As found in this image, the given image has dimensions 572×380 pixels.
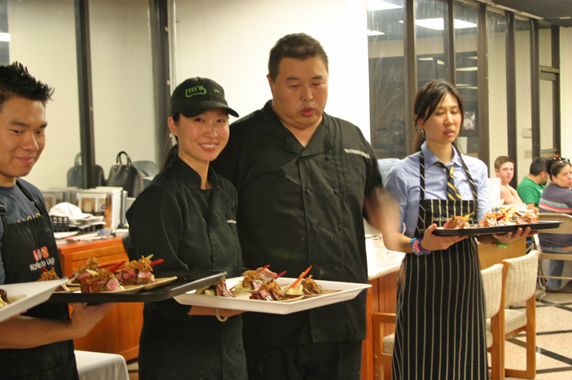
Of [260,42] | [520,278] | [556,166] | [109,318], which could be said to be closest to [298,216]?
[520,278]

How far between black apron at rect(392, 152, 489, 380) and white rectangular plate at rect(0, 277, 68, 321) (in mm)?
1488

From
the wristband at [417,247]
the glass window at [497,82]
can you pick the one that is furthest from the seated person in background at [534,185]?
the wristband at [417,247]

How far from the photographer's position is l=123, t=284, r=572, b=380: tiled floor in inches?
144

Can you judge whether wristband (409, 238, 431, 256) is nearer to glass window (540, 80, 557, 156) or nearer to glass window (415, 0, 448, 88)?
glass window (415, 0, 448, 88)

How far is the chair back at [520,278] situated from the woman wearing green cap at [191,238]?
2.10m

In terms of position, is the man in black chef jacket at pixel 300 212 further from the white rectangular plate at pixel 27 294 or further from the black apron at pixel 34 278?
the white rectangular plate at pixel 27 294

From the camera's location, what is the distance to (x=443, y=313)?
2.25 m

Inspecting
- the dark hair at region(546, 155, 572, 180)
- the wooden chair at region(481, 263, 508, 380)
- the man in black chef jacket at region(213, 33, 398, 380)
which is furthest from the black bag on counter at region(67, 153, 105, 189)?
the dark hair at region(546, 155, 572, 180)

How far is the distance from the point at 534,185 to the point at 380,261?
14.4 feet

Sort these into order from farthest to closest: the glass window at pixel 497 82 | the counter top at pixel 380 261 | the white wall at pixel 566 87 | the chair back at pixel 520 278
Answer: the white wall at pixel 566 87 → the glass window at pixel 497 82 → the chair back at pixel 520 278 → the counter top at pixel 380 261

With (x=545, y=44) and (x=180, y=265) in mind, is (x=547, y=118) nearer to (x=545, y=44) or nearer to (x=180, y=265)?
(x=545, y=44)

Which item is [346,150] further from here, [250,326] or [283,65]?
[250,326]

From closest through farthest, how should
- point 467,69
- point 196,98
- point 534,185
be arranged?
point 196,98, point 534,185, point 467,69

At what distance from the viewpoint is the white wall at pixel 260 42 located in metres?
4.89
